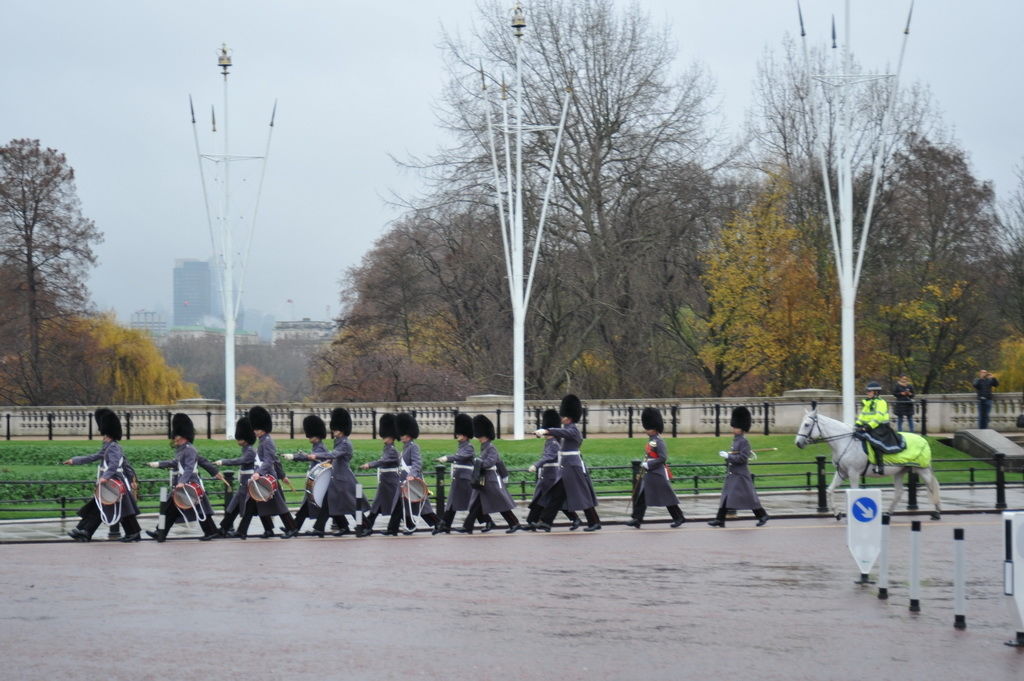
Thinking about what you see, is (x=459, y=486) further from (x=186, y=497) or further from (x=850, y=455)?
(x=850, y=455)

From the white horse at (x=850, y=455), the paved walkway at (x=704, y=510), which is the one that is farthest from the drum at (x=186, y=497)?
the white horse at (x=850, y=455)

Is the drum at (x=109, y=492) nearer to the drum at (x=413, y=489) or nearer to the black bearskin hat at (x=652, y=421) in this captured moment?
the drum at (x=413, y=489)

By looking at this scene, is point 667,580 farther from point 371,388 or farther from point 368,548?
point 371,388

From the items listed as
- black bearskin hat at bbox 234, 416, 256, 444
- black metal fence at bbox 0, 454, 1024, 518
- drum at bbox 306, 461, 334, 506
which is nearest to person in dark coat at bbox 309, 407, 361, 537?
drum at bbox 306, 461, 334, 506

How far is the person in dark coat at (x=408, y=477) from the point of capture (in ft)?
64.8

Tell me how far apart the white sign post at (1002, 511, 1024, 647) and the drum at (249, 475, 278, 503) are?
10.9m

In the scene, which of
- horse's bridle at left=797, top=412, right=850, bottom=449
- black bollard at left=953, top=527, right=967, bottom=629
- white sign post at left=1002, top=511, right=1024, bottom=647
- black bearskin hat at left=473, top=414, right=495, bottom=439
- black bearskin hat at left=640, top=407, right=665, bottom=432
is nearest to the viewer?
white sign post at left=1002, top=511, right=1024, bottom=647

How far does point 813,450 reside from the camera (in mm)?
32875

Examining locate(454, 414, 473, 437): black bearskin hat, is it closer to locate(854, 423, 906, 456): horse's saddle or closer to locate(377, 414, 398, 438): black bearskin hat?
locate(377, 414, 398, 438): black bearskin hat

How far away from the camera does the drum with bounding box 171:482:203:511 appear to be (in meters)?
18.7

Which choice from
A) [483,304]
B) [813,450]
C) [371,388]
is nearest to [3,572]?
[813,450]

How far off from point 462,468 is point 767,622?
863cm

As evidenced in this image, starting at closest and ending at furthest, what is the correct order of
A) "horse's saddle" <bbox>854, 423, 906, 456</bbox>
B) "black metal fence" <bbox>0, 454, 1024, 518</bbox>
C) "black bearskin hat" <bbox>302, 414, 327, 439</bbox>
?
1. "black bearskin hat" <bbox>302, 414, 327, 439</bbox>
2. "horse's saddle" <bbox>854, 423, 906, 456</bbox>
3. "black metal fence" <bbox>0, 454, 1024, 518</bbox>

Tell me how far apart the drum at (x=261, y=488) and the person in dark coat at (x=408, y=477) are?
6.15ft
